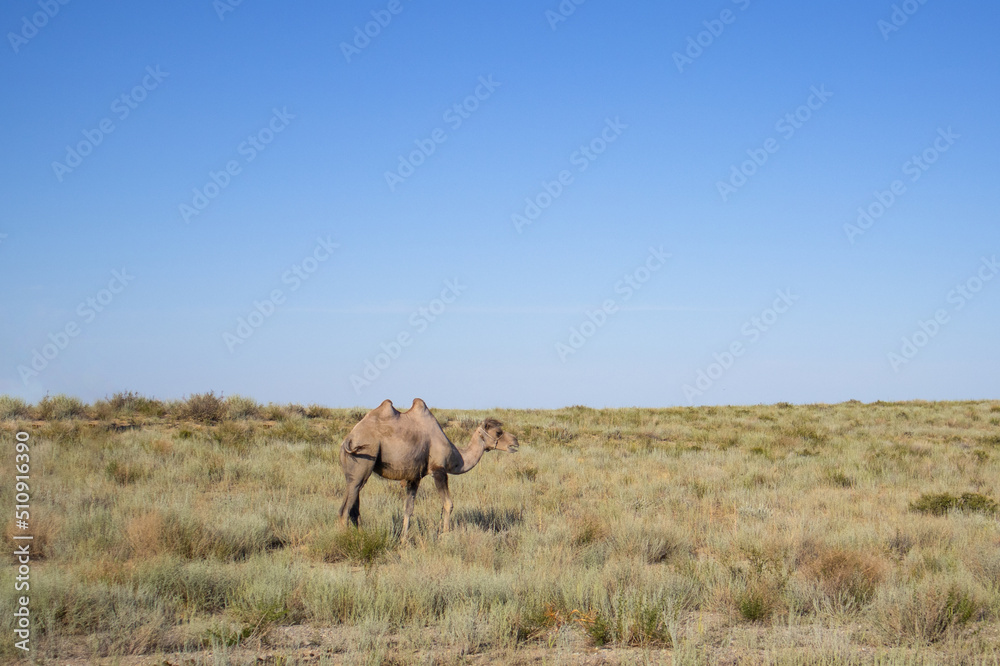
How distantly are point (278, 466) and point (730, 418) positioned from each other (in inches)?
906

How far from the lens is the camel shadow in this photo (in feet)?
33.8

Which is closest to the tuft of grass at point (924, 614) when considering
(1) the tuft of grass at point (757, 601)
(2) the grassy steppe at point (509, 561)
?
(2) the grassy steppe at point (509, 561)

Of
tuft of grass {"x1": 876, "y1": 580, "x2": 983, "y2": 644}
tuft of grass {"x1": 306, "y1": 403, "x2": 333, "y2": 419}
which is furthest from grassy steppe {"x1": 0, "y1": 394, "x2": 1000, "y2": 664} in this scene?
tuft of grass {"x1": 306, "y1": 403, "x2": 333, "y2": 419}

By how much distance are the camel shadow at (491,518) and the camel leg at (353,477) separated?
5.43 feet

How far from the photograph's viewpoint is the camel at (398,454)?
8.74 m

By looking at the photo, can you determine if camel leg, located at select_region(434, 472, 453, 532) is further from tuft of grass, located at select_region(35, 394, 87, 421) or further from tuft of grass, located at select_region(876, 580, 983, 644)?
tuft of grass, located at select_region(35, 394, 87, 421)

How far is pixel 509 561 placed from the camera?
8.00 meters

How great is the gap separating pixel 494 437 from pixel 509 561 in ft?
6.22

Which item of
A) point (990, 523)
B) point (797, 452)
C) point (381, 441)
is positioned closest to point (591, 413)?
point (797, 452)

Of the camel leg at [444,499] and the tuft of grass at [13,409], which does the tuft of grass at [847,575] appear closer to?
the camel leg at [444,499]

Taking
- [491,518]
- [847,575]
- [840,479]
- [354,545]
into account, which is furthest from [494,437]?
[840,479]

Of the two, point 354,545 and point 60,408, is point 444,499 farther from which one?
point 60,408

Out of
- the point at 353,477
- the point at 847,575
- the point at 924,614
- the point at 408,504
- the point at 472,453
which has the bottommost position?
the point at 924,614

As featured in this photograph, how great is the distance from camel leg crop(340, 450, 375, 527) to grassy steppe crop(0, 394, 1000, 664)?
0.81 ft
